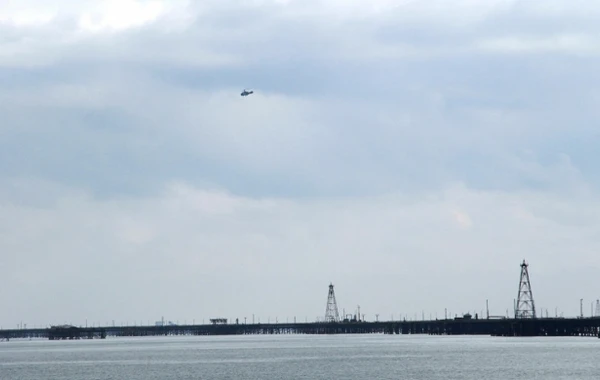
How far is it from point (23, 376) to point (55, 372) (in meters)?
10.2

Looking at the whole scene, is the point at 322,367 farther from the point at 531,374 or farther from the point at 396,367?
the point at 531,374

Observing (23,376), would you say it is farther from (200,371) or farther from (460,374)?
(460,374)

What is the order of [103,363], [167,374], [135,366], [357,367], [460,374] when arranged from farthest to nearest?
1. [103,363]
2. [135,366]
3. [357,367]
4. [167,374]
5. [460,374]

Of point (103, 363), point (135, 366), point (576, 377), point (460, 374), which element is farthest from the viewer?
point (103, 363)

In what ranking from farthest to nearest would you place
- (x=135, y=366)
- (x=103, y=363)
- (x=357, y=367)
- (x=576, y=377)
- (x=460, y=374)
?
(x=103, y=363), (x=135, y=366), (x=357, y=367), (x=460, y=374), (x=576, y=377)

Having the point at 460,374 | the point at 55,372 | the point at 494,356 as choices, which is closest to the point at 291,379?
the point at 460,374

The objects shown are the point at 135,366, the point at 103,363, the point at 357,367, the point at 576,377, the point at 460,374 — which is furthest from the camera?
the point at 103,363

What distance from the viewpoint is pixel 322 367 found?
537 ft

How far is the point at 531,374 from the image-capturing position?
137500 millimetres

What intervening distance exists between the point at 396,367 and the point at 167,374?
32.2 meters

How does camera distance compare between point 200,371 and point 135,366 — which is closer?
point 200,371

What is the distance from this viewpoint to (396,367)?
161375 mm

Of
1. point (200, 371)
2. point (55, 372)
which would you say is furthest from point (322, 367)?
point (55, 372)

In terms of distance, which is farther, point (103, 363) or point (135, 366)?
point (103, 363)
